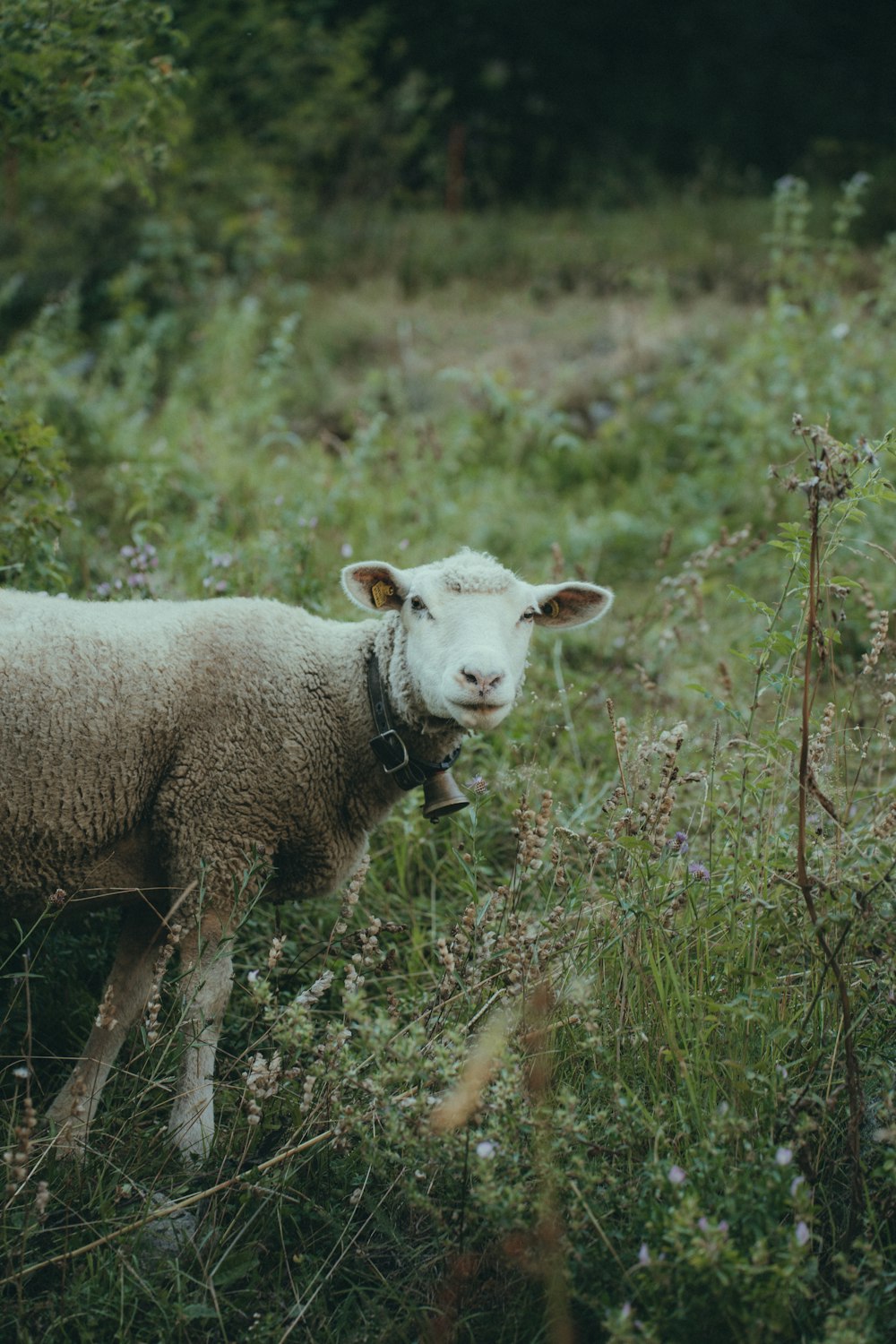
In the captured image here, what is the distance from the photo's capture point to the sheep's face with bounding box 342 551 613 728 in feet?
9.22

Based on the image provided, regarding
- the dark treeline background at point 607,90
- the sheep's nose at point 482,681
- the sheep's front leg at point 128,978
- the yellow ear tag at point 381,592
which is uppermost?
the dark treeline background at point 607,90

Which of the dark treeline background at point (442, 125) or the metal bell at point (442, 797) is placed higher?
the dark treeline background at point (442, 125)

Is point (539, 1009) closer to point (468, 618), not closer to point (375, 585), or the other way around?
point (468, 618)

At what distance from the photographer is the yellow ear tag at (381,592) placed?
3272 mm

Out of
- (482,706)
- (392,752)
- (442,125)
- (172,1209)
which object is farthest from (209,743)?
(442,125)

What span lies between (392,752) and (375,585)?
1.78 ft

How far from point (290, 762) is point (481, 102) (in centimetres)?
1384

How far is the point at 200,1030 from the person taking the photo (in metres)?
2.83

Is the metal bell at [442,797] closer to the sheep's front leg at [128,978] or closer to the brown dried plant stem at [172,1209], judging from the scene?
the sheep's front leg at [128,978]

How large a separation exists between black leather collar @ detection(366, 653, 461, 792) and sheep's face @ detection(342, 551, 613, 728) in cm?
14

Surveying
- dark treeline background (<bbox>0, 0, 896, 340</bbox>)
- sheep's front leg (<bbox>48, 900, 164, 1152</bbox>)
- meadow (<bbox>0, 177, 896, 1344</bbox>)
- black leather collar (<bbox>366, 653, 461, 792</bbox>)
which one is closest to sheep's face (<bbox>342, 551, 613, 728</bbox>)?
black leather collar (<bbox>366, 653, 461, 792</bbox>)

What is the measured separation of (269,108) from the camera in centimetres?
1173

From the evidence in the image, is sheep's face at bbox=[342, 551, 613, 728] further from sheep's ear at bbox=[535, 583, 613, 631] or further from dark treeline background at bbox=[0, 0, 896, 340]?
dark treeline background at bbox=[0, 0, 896, 340]

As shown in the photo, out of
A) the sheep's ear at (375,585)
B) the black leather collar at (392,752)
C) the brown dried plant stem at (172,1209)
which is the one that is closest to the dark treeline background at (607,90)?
the sheep's ear at (375,585)
